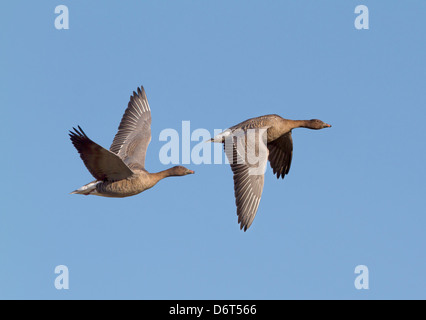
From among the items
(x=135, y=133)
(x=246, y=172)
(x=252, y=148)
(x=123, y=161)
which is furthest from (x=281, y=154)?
(x=123, y=161)

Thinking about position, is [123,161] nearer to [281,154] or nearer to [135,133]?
[135,133]

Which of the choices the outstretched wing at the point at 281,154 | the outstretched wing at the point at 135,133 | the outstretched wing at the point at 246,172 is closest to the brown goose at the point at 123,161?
the outstretched wing at the point at 135,133

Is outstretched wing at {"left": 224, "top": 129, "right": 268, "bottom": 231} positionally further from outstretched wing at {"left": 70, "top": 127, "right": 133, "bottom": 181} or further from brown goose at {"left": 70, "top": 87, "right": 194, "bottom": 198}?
outstretched wing at {"left": 70, "top": 127, "right": 133, "bottom": 181}

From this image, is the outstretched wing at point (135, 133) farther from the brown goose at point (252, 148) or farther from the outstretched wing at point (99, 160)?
the brown goose at point (252, 148)

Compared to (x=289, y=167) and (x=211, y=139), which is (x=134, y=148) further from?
(x=289, y=167)

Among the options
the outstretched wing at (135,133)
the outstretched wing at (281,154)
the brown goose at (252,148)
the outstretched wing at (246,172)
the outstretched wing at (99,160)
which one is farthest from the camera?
the outstretched wing at (281,154)

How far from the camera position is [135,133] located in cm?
2045

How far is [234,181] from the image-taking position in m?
17.8

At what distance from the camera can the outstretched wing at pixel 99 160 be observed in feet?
51.8

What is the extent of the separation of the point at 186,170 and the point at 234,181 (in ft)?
4.72

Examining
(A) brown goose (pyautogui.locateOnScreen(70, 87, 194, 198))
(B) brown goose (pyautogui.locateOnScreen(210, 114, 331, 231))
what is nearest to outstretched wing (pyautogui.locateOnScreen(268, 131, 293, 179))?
(B) brown goose (pyautogui.locateOnScreen(210, 114, 331, 231))

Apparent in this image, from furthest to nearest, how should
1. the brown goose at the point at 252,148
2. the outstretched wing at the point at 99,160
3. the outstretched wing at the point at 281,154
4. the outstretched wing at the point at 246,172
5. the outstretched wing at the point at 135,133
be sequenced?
1. the outstretched wing at the point at 281,154
2. the outstretched wing at the point at 135,133
3. the brown goose at the point at 252,148
4. the outstretched wing at the point at 246,172
5. the outstretched wing at the point at 99,160

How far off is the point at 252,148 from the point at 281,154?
2.99m

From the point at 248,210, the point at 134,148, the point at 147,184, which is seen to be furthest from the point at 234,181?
the point at 134,148
